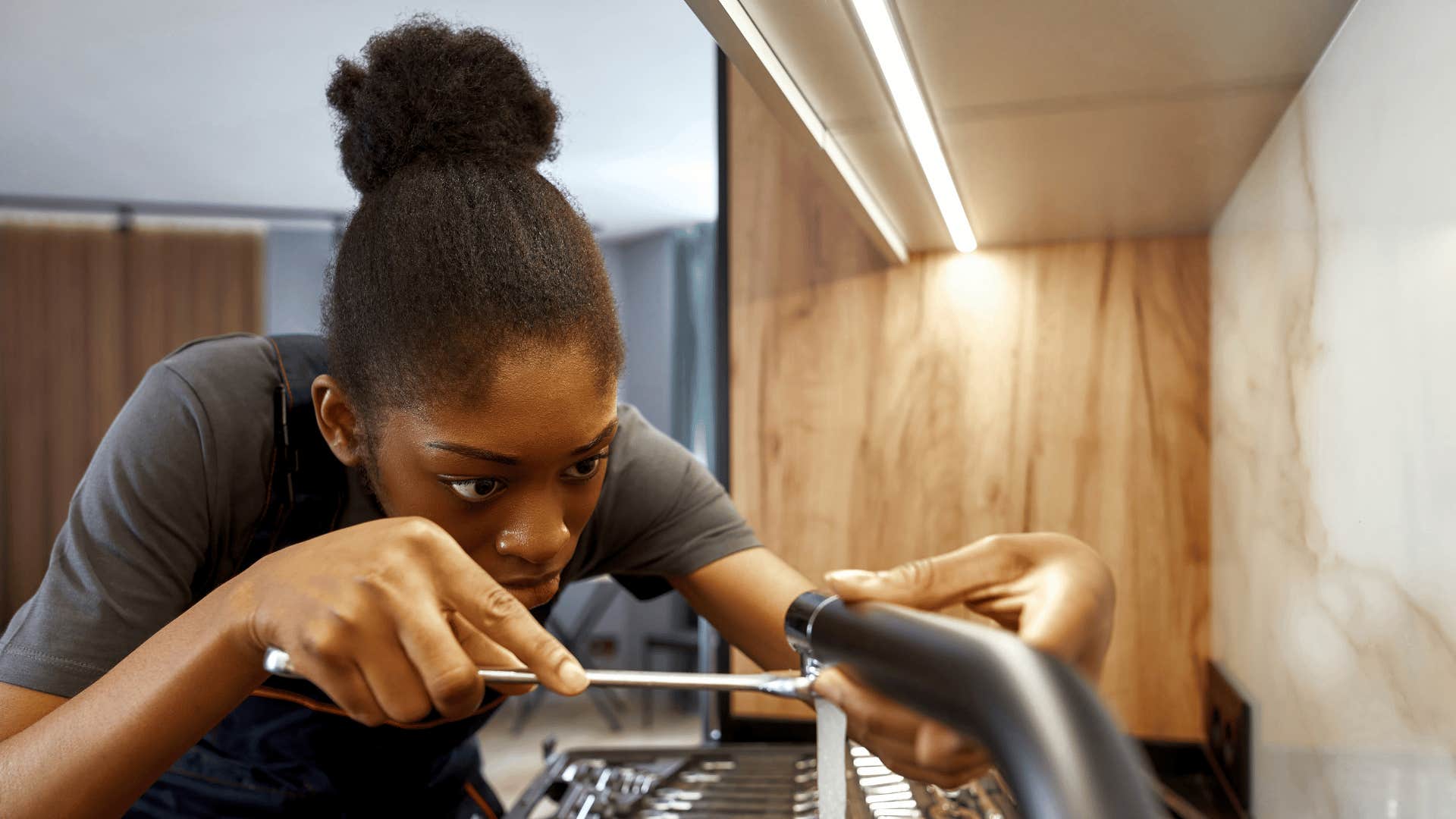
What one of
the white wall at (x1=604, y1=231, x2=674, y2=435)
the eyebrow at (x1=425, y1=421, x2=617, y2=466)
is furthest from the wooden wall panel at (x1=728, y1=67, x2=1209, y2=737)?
the white wall at (x1=604, y1=231, x2=674, y2=435)

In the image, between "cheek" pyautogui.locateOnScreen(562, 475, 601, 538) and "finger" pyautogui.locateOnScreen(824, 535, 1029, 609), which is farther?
"cheek" pyautogui.locateOnScreen(562, 475, 601, 538)

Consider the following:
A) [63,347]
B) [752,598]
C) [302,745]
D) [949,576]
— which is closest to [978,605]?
[949,576]

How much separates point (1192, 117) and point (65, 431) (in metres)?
4.80

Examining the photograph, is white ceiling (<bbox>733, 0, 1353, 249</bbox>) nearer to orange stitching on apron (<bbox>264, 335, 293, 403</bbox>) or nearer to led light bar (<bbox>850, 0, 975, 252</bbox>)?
led light bar (<bbox>850, 0, 975, 252</bbox>)

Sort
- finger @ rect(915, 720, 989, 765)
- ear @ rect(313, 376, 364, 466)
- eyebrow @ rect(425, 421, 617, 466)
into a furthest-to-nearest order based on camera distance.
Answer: ear @ rect(313, 376, 364, 466)
eyebrow @ rect(425, 421, 617, 466)
finger @ rect(915, 720, 989, 765)

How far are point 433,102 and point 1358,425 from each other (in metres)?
0.68

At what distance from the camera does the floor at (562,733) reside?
3412 mm

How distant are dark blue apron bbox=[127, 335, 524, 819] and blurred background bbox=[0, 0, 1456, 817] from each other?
1.03 ft

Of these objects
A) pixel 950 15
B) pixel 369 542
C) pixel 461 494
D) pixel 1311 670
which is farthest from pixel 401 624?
pixel 1311 670

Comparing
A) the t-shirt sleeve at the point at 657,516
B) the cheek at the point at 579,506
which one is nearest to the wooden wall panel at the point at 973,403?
the t-shirt sleeve at the point at 657,516

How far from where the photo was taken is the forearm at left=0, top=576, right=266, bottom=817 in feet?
1.72

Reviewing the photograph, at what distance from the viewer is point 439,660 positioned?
467mm

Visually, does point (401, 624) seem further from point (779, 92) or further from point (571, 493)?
point (779, 92)

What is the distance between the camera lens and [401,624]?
0.47 metres
